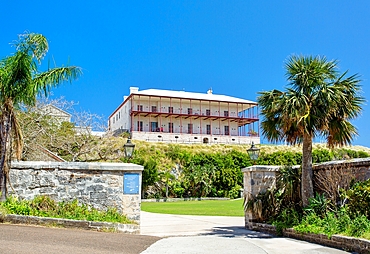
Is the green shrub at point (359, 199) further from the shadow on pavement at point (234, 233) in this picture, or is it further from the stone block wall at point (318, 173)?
the shadow on pavement at point (234, 233)

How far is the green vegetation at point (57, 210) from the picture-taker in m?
10.8

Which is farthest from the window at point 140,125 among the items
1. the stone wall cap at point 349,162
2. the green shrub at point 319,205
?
the green shrub at point 319,205

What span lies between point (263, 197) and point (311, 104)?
3446 millimetres

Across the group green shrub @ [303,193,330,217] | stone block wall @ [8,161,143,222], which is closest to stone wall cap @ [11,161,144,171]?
stone block wall @ [8,161,143,222]

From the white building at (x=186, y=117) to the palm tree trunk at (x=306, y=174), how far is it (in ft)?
125

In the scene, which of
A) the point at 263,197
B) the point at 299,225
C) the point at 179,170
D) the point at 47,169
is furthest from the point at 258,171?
the point at 179,170

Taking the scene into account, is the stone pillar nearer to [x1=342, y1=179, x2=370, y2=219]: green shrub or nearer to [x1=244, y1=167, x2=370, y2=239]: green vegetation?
[x1=244, y1=167, x2=370, y2=239]: green vegetation

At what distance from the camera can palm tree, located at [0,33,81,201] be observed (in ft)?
36.9

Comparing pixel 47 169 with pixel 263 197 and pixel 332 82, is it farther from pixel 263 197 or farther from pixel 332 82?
pixel 332 82

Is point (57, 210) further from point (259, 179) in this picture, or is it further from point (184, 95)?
point (184, 95)

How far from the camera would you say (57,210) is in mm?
11070

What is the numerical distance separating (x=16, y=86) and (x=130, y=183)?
444 centimetres

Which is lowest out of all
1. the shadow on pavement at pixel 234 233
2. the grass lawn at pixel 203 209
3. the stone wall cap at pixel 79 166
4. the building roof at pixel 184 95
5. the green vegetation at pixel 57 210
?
the shadow on pavement at pixel 234 233

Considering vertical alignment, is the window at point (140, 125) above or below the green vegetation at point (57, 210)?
above
